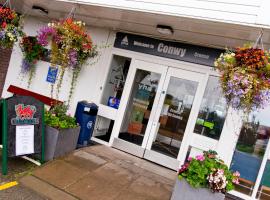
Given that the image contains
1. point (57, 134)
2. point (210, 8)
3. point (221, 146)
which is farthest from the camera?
point (221, 146)

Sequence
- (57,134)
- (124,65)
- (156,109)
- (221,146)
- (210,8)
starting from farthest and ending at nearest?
(124,65)
(156,109)
(221,146)
(57,134)
(210,8)

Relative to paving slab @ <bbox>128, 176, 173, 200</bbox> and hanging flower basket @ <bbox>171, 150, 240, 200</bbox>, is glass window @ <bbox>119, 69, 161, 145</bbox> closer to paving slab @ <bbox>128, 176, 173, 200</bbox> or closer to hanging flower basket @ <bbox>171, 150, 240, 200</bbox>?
paving slab @ <bbox>128, 176, 173, 200</bbox>

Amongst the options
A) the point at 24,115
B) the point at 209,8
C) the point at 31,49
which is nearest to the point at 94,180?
the point at 24,115

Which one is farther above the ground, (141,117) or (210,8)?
(210,8)

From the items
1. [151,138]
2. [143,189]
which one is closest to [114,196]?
[143,189]

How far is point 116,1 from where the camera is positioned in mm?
5363

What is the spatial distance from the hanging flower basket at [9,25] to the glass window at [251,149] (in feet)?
16.1

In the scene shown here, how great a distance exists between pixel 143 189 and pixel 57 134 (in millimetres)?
1915

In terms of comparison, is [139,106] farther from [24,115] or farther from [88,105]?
[24,115]

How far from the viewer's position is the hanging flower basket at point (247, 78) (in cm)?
382

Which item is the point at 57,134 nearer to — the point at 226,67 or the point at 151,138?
the point at 151,138

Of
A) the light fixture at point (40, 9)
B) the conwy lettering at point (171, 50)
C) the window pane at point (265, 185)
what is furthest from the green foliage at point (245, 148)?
the light fixture at point (40, 9)

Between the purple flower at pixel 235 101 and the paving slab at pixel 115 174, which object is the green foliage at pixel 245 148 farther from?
the purple flower at pixel 235 101

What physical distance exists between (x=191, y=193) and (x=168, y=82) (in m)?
2.99
